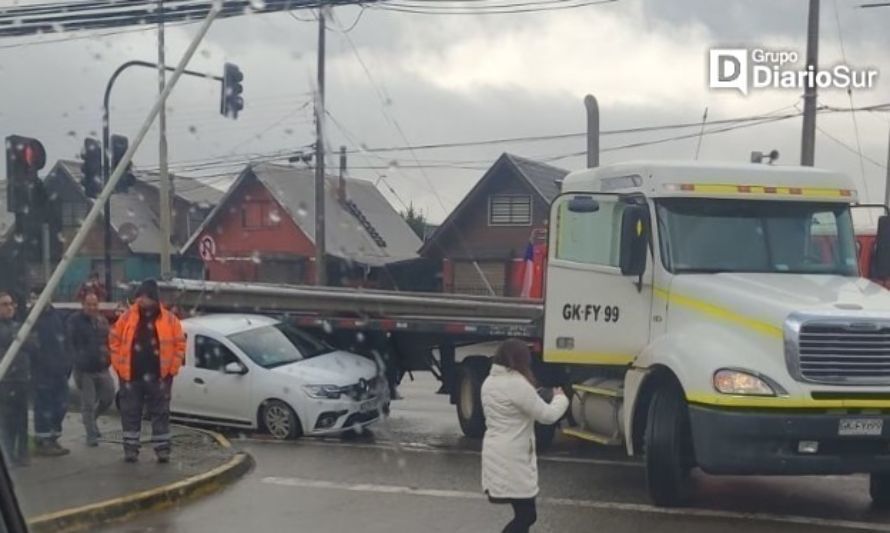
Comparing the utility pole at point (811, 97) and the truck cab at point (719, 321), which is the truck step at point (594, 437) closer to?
the truck cab at point (719, 321)

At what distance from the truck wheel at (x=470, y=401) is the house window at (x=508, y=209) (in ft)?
7.35

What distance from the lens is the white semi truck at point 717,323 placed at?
27.5 feet

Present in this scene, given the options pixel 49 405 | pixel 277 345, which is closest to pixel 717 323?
pixel 49 405

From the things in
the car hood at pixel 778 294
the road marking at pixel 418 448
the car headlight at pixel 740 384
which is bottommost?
the road marking at pixel 418 448

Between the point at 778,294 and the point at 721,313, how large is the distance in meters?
0.47

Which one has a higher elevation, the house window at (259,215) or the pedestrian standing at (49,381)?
the house window at (259,215)

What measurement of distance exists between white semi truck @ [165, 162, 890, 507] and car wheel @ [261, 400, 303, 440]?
2.94 meters

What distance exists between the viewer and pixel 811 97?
19000mm

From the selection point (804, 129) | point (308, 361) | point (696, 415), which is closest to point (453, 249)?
point (308, 361)

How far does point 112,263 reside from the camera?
693 inches

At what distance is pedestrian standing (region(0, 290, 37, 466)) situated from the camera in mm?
8172

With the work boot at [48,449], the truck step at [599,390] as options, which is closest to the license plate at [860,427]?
the truck step at [599,390]

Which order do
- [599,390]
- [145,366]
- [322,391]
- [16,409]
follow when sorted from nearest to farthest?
[16,409] → [599,390] → [145,366] → [322,391]

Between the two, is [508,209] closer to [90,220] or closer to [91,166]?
[91,166]
